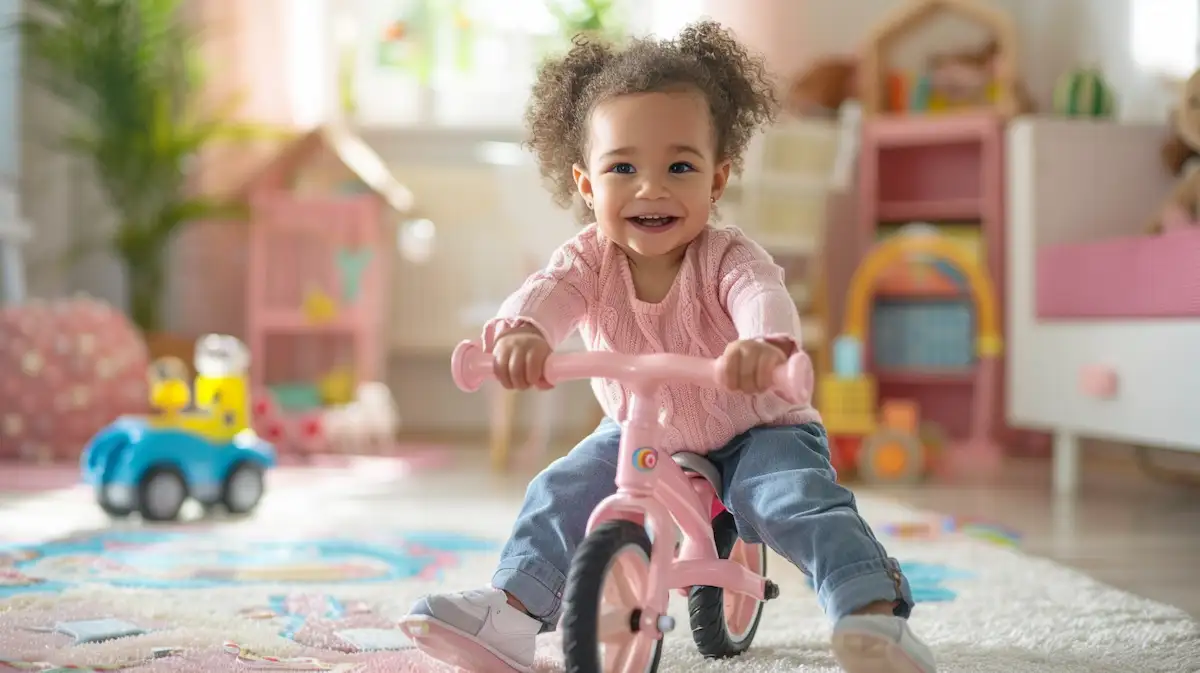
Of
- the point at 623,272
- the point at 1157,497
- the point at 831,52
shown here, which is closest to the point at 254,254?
the point at 831,52

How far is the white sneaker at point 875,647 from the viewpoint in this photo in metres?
0.92

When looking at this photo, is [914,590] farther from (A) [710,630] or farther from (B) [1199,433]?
(B) [1199,433]

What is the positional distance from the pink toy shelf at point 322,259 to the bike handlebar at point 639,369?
2.65 metres

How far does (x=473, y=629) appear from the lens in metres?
1.04

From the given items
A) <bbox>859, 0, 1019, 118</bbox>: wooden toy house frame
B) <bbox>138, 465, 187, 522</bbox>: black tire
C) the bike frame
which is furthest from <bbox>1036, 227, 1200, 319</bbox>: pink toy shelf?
<bbox>138, 465, 187, 522</bbox>: black tire

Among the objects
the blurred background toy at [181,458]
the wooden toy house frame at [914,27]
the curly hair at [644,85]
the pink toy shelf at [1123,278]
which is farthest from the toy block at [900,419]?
the curly hair at [644,85]

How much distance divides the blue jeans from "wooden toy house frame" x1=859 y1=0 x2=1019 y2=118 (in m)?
2.87

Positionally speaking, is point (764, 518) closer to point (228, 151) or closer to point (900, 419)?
point (900, 419)

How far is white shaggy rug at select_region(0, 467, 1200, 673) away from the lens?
3.84 feet

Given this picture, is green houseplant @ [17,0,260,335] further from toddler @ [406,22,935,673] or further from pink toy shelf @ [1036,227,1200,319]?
toddler @ [406,22,935,673]

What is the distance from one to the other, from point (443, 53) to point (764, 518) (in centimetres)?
344

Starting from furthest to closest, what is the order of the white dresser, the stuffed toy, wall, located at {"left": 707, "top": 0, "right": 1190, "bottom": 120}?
1. wall, located at {"left": 707, "top": 0, "right": 1190, "bottom": 120}
2. the white dresser
3. the stuffed toy

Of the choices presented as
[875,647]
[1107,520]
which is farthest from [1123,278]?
[875,647]

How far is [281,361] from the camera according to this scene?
13.1 ft
